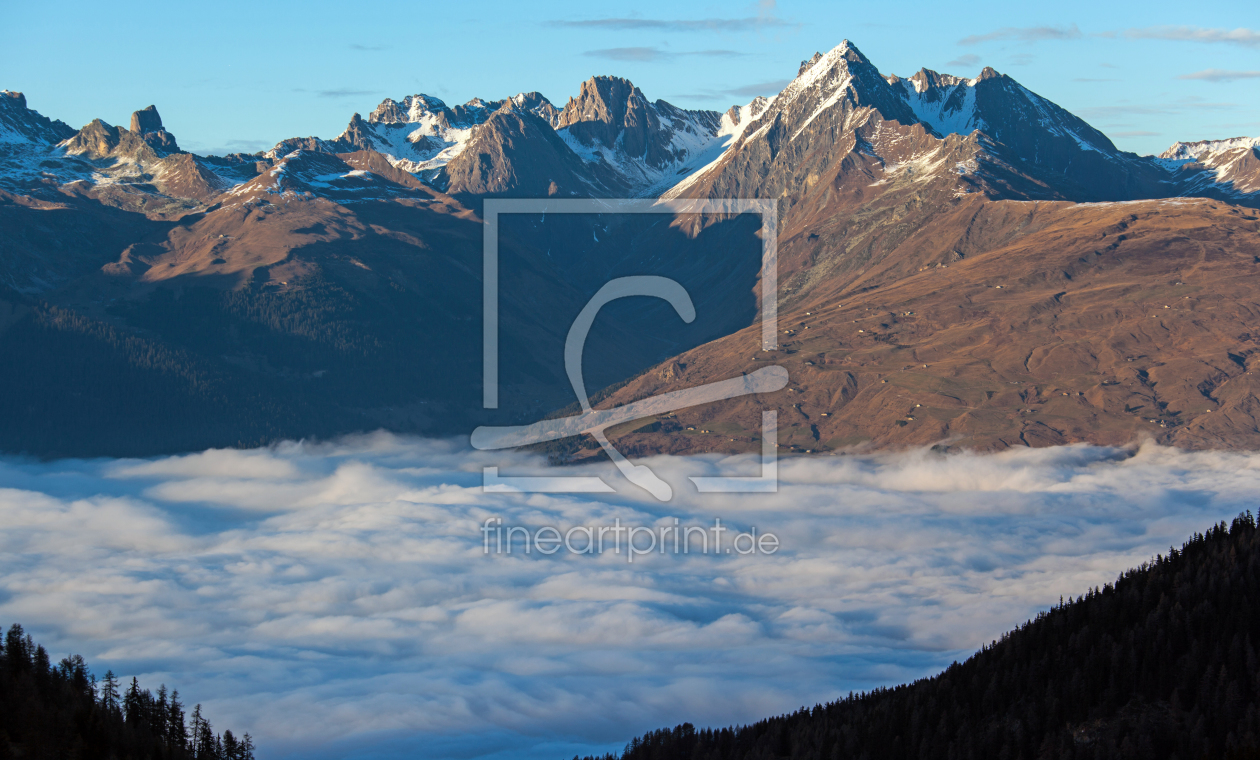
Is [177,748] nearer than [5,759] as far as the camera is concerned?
No

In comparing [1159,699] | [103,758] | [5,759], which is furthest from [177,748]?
[1159,699]

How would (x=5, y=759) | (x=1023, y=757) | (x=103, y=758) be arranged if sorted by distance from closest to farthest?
(x=5, y=759) → (x=103, y=758) → (x=1023, y=757)

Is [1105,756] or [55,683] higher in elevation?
[55,683]

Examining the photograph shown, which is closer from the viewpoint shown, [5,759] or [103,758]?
[5,759]

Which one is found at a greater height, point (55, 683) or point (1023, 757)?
point (55, 683)

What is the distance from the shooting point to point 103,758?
173 meters

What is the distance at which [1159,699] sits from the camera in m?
199

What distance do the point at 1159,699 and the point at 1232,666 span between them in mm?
13070

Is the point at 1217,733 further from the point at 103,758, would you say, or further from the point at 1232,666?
the point at 103,758

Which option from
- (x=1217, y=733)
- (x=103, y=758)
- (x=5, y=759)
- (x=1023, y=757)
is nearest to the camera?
(x=5, y=759)

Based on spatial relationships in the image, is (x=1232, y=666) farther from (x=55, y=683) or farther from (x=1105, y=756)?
(x=55, y=683)

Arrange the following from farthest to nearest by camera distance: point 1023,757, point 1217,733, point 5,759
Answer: point 1023,757
point 1217,733
point 5,759

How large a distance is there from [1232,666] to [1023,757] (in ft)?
122

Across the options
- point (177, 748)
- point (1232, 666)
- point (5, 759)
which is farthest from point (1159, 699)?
point (5, 759)
